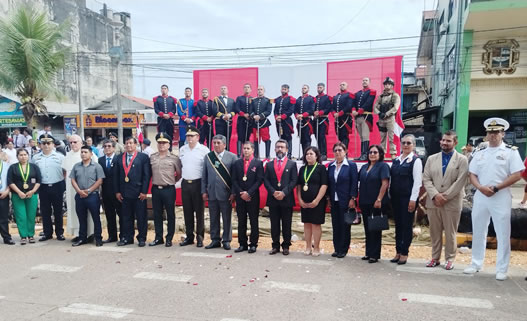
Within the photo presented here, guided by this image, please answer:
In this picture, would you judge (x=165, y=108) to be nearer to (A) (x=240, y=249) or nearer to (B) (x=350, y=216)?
(A) (x=240, y=249)

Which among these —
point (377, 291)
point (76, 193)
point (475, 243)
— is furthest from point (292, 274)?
point (76, 193)

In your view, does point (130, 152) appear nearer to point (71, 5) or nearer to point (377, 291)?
point (377, 291)

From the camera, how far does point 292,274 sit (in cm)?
482

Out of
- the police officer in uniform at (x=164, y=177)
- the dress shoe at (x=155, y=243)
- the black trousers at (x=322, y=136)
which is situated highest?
Result: the black trousers at (x=322, y=136)

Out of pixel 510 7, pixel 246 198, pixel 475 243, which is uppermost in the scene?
pixel 510 7

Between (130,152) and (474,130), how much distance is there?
1578 cm

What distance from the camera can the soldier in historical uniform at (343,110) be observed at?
30.1 ft

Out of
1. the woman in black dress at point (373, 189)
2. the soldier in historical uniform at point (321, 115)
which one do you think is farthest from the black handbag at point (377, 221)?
the soldier in historical uniform at point (321, 115)

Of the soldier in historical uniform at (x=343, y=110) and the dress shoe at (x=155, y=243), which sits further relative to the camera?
the soldier in historical uniform at (x=343, y=110)

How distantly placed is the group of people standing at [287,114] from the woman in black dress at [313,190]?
3.88 meters

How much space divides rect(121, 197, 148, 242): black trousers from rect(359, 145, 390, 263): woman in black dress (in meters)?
3.47

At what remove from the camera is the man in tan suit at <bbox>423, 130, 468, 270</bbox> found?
482cm

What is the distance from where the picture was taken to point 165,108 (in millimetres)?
9914

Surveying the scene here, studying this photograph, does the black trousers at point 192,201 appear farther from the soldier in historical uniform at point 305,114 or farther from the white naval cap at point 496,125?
the white naval cap at point 496,125
